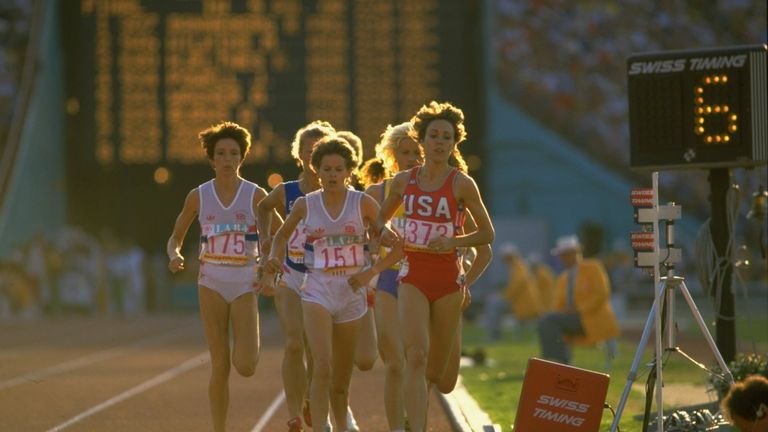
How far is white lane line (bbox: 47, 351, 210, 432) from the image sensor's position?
522 inches

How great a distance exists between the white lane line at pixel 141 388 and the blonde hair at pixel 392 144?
198cm

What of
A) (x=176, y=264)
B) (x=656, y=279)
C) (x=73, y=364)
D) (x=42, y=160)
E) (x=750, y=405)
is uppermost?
(x=42, y=160)

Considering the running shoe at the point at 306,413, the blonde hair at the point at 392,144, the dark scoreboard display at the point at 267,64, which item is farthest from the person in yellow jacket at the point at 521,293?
the running shoe at the point at 306,413

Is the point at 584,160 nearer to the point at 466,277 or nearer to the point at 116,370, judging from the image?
the point at 116,370

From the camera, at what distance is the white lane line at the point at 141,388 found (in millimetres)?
13250

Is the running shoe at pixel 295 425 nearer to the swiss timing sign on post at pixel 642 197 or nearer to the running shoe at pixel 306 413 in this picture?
the running shoe at pixel 306 413

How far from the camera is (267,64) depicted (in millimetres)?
31422

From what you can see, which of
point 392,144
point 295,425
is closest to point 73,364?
point 392,144

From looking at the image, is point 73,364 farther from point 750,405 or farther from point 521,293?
point 750,405

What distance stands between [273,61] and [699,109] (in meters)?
19.4

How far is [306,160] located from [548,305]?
16782 mm

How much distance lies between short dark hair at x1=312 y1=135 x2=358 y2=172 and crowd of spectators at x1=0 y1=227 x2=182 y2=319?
26.9 m

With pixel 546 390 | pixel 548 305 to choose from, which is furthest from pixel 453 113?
pixel 548 305

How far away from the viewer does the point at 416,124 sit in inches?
415
